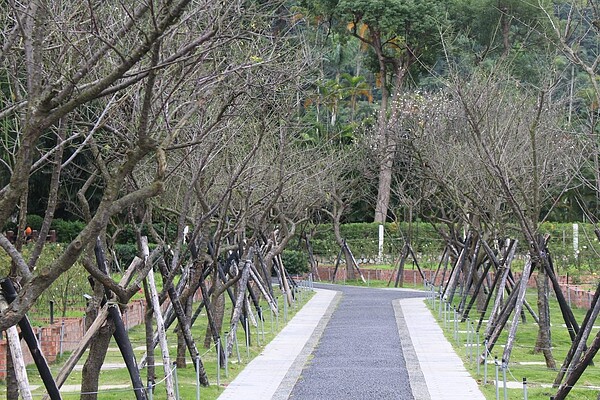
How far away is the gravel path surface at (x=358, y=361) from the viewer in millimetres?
15469

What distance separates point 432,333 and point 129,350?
41.5ft

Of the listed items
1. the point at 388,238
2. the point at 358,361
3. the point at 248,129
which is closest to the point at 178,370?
the point at 358,361

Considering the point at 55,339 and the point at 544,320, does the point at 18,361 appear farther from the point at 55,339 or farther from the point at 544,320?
the point at 544,320

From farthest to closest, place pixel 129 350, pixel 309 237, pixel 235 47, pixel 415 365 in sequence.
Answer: pixel 309 237, pixel 415 365, pixel 235 47, pixel 129 350

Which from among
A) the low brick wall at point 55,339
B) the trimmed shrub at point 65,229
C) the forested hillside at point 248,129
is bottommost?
Answer: the low brick wall at point 55,339

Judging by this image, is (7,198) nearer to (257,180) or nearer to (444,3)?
(257,180)

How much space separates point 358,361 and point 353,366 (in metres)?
0.72

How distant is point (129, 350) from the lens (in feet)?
40.7

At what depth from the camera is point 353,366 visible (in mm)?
18141

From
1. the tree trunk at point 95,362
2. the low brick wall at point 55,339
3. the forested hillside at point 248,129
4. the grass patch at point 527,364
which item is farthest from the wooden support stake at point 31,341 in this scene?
the grass patch at point 527,364

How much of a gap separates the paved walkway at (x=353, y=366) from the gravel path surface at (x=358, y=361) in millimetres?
15

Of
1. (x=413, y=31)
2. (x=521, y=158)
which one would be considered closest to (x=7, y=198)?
(x=521, y=158)

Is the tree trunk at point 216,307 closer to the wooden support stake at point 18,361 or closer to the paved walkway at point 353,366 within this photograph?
the paved walkway at point 353,366

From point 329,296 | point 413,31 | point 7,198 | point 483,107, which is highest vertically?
point 413,31
